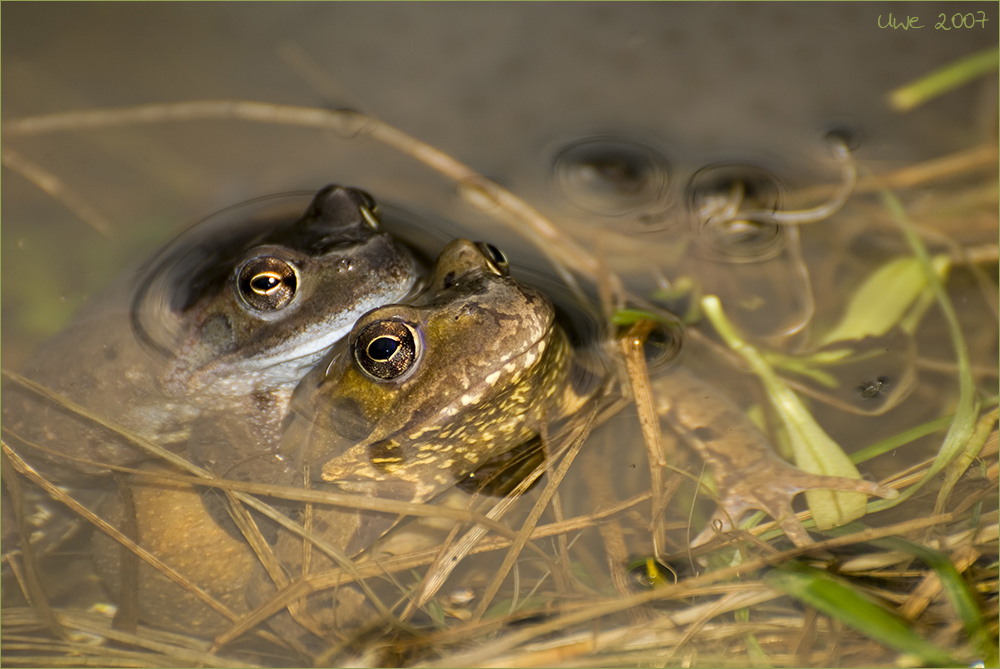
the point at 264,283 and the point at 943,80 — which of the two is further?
the point at 943,80

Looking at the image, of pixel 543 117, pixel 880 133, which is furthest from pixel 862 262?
pixel 543 117

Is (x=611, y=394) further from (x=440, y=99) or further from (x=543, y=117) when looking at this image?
(x=440, y=99)

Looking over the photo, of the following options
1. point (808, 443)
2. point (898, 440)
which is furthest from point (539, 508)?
point (898, 440)

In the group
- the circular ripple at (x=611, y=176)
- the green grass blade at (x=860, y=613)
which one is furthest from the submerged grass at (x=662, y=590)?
the circular ripple at (x=611, y=176)

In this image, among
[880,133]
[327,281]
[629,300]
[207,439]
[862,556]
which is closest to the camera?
[862,556]

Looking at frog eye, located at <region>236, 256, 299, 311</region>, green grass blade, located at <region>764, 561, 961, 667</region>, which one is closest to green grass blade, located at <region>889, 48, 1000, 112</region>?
green grass blade, located at <region>764, 561, 961, 667</region>

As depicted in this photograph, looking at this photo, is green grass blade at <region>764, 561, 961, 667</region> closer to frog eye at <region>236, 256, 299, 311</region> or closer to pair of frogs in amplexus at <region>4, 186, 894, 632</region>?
pair of frogs in amplexus at <region>4, 186, 894, 632</region>

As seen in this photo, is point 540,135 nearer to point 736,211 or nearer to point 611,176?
point 611,176
